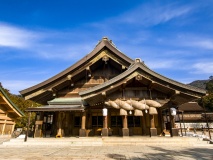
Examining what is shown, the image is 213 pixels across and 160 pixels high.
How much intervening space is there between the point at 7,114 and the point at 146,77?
15.6m

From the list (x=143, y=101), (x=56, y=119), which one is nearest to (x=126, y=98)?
(x=143, y=101)

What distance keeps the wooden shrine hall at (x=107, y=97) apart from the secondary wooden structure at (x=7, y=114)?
4299mm

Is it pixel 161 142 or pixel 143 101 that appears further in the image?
pixel 143 101

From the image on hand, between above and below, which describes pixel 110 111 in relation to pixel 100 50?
below

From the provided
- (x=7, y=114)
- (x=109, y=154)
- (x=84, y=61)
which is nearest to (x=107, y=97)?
(x=84, y=61)

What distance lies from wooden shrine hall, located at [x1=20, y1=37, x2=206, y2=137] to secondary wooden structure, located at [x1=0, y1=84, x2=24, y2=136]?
4299 mm

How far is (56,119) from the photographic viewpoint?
14242 mm

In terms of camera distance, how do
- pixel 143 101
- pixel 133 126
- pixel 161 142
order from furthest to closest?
pixel 133 126, pixel 143 101, pixel 161 142

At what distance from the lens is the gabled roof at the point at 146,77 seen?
37.1 feet

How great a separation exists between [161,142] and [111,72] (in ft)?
24.8

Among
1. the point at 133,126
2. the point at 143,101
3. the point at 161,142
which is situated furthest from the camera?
the point at 133,126

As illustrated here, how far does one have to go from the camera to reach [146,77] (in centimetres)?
1162

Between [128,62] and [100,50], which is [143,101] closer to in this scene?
[128,62]

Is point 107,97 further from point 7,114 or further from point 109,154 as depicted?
point 7,114
